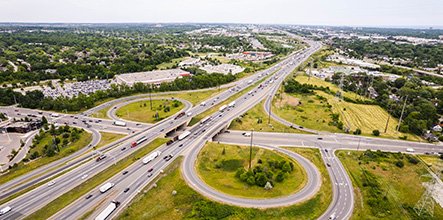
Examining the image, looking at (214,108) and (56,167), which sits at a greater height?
(214,108)

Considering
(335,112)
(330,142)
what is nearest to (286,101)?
(335,112)

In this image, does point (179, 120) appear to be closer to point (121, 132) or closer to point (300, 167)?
point (121, 132)

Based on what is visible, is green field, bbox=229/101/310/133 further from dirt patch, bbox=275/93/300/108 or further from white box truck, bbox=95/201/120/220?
white box truck, bbox=95/201/120/220

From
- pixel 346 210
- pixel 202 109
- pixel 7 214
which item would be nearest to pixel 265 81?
pixel 202 109

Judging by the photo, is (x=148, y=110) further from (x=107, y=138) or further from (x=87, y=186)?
(x=87, y=186)

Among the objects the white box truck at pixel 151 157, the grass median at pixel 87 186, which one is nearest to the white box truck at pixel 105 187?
the grass median at pixel 87 186

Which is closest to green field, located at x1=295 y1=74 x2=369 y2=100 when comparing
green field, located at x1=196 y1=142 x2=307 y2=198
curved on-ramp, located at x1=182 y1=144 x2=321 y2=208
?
curved on-ramp, located at x1=182 y1=144 x2=321 y2=208

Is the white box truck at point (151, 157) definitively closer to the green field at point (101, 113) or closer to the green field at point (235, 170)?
the green field at point (235, 170)
